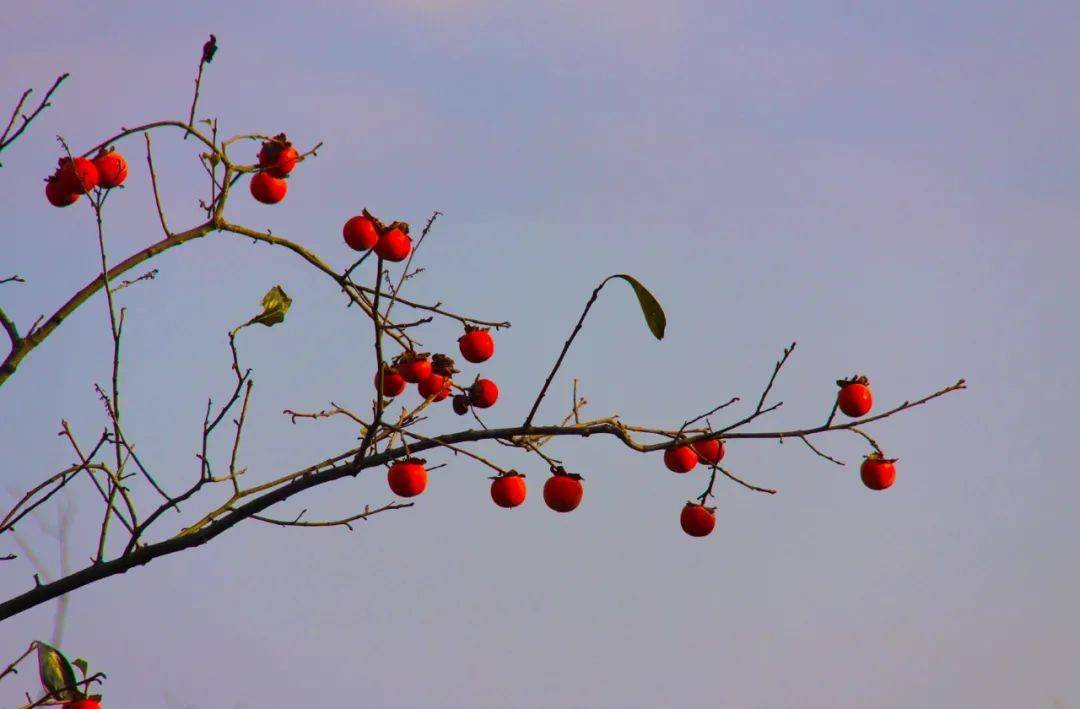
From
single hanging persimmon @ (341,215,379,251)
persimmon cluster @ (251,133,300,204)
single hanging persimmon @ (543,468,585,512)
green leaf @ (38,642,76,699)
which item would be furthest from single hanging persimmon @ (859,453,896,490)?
green leaf @ (38,642,76,699)

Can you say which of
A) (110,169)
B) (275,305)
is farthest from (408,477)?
(110,169)

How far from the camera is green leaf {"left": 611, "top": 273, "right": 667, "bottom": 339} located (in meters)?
3.71

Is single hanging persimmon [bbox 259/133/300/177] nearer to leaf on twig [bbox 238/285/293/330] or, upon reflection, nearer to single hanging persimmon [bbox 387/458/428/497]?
leaf on twig [bbox 238/285/293/330]

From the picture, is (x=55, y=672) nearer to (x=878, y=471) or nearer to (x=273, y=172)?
(x=273, y=172)

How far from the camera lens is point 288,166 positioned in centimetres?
455

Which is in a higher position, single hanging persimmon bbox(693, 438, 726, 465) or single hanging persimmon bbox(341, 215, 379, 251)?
single hanging persimmon bbox(341, 215, 379, 251)

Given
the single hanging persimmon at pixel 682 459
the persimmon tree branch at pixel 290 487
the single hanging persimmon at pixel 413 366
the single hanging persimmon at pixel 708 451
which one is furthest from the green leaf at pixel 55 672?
the single hanging persimmon at pixel 708 451

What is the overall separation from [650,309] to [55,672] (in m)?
2.41

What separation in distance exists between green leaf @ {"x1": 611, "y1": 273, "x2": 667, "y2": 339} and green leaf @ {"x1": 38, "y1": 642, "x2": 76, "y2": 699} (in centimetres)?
235

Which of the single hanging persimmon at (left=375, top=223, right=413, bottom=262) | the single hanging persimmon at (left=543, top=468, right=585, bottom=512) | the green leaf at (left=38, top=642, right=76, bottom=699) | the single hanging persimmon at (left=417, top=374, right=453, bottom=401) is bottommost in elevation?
the green leaf at (left=38, top=642, right=76, bottom=699)

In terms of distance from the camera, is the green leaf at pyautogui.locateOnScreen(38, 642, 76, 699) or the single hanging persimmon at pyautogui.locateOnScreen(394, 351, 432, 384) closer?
the green leaf at pyautogui.locateOnScreen(38, 642, 76, 699)

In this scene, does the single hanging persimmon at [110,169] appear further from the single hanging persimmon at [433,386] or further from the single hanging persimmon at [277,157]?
the single hanging persimmon at [433,386]

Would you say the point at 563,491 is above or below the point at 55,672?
above

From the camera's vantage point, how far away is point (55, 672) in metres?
3.89
